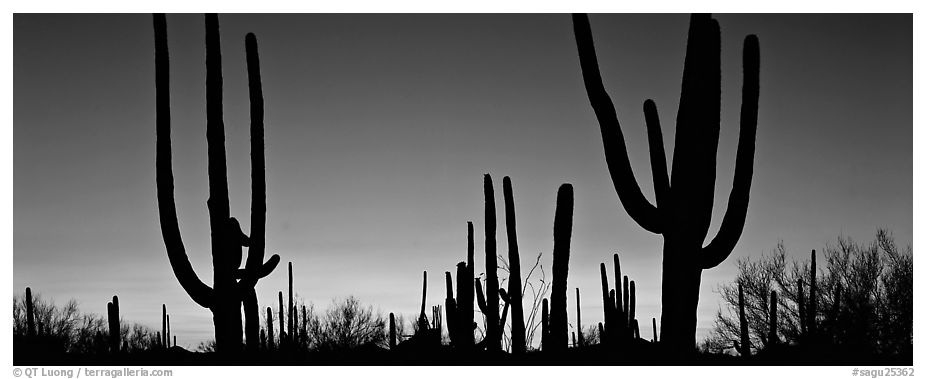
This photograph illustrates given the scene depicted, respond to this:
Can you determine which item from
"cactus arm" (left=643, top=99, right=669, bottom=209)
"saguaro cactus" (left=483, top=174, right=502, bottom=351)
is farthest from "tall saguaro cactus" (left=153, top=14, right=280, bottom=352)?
"saguaro cactus" (left=483, top=174, right=502, bottom=351)

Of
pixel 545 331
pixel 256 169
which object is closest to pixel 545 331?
pixel 545 331

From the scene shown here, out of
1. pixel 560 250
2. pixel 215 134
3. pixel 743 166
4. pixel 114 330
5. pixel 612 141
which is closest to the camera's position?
pixel 743 166

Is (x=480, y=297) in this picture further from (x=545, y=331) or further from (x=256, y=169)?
(x=256, y=169)

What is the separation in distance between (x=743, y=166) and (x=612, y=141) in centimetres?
115

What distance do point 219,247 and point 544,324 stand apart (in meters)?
6.40

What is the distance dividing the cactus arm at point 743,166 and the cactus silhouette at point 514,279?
4009 millimetres

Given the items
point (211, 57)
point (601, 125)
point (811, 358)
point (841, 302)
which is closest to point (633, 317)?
point (811, 358)

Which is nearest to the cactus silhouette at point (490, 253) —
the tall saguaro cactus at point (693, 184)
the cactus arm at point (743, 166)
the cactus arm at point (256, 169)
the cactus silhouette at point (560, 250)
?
the cactus silhouette at point (560, 250)

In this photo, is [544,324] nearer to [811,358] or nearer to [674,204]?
[811,358]

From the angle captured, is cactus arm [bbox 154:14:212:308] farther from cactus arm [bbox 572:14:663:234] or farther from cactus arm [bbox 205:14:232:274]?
cactus arm [bbox 572:14:663:234]

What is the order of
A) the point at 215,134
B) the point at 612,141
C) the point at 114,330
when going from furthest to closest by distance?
the point at 114,330
the point at 215,134
the point at 612,141

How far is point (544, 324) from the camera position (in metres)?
14.9

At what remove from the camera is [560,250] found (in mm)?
11703
